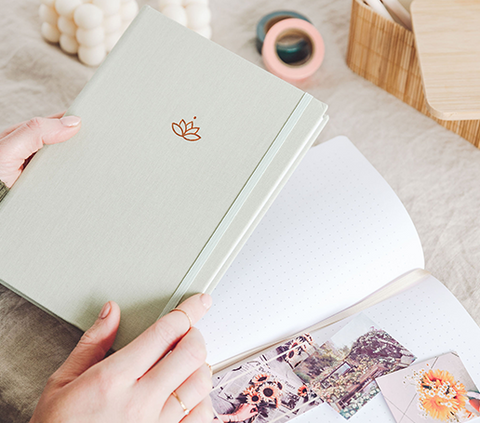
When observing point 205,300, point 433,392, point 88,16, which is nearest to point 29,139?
point 205,300

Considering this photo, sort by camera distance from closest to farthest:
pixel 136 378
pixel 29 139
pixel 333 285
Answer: pixel 136 378
pixel 29 139
pixel 333 285

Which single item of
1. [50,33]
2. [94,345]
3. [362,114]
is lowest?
[94,345]

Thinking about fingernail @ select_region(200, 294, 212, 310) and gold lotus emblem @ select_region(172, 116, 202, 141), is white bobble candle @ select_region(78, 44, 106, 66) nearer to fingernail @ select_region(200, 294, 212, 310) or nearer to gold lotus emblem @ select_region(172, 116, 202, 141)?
gold lotus emblem @ select_region(172, 116, 202, 141)

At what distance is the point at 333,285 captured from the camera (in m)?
0.69

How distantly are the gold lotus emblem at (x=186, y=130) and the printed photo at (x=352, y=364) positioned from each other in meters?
0.34

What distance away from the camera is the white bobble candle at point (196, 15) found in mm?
936

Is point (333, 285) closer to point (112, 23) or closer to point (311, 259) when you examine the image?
point (311, 259)

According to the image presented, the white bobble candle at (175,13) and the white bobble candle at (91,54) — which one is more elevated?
the white bobble candle at (175,13)

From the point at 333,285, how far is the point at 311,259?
5 cm

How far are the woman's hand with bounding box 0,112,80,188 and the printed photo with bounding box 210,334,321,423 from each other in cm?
37

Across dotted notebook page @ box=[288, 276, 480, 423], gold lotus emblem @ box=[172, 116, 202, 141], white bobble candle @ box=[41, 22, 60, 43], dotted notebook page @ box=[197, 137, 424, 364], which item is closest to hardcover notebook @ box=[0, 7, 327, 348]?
gold lotus emblem @ box=[172, 116, 202, 141]

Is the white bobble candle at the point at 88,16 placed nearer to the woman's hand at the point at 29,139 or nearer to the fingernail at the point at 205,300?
the woman's hand at the point at 29,139

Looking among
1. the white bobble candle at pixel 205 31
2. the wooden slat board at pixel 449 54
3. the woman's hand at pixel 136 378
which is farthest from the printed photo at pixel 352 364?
the white bobble candle at pixel 205 31

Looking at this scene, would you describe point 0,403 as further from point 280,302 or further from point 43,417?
point 280,302
